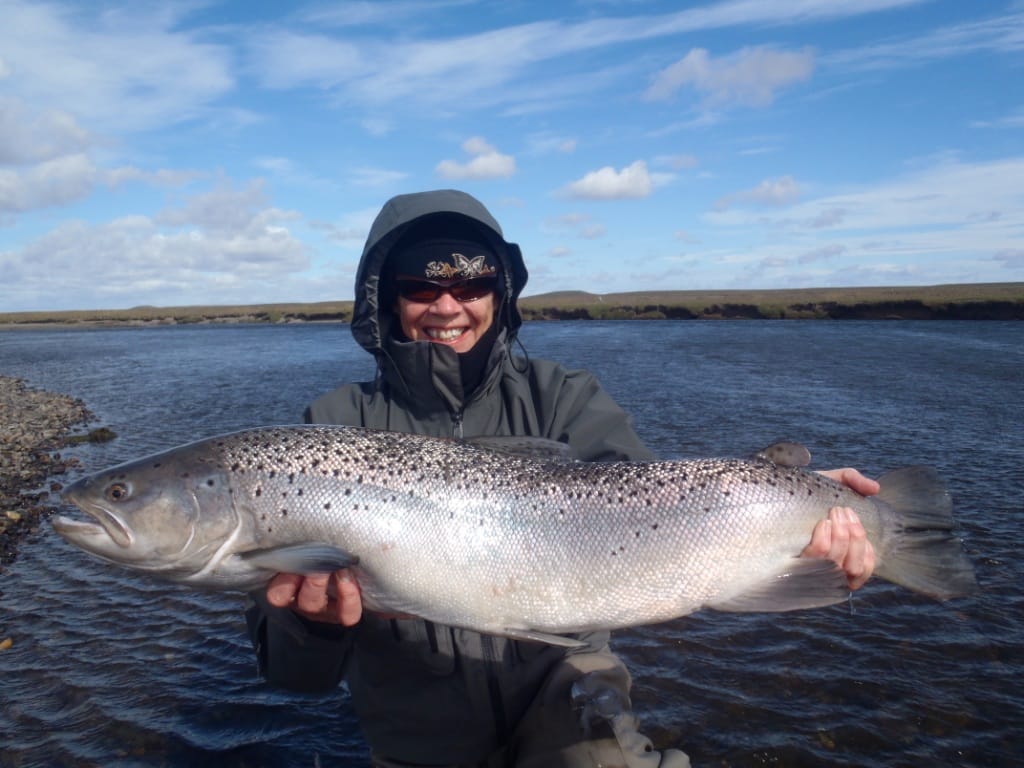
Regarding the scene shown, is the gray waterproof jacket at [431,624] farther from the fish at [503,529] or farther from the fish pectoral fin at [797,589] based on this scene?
the fish pectoral fin at [797,589]

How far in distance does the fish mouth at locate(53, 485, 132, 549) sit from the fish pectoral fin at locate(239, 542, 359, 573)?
0.56m

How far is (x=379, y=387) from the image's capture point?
4.20m

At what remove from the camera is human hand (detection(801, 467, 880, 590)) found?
10.5 ft

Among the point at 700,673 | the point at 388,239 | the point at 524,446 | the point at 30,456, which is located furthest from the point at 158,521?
the point at 30,456

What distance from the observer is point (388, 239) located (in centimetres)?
425

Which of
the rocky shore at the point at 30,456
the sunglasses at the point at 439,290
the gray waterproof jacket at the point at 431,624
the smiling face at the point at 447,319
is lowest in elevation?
the rocky shore at the point at 30,456

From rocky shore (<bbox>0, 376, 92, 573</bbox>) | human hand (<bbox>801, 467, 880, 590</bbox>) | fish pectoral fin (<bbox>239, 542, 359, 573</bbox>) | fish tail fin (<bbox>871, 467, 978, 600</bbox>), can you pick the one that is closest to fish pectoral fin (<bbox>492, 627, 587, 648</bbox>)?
fish pectoral fin (<bbox>239, 542, 359, 573</bbox>)

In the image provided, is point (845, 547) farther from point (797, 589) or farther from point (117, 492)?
point (117, 492)

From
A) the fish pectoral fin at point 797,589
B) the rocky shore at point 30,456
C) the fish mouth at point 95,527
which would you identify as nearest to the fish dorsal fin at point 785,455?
the fish pectoral fin at point 797,589

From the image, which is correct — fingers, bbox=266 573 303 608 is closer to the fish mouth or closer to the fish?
the fish

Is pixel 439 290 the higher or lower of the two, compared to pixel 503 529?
higher

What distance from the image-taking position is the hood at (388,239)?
4215 millimetres

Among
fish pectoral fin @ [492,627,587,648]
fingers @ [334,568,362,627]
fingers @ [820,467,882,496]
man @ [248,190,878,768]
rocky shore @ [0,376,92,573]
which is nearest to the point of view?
fish pectoral fin @ [492,627,587,648]

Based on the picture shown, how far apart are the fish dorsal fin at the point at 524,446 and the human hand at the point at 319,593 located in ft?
2.83
